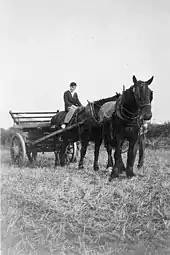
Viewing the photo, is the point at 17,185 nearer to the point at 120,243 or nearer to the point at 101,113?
the point at 101,113

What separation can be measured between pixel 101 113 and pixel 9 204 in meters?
3.03

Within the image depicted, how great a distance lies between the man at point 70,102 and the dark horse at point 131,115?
6.28 ft

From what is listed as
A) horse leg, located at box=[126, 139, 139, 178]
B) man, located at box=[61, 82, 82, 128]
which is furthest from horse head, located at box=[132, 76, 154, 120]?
man, located at box=[61, 82, 82, 128]

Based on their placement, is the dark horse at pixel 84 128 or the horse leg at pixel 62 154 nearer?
the dark horse at pixel 84 128

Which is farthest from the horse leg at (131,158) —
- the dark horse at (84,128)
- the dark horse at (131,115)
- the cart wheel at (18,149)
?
the cart wheel at (18,149)

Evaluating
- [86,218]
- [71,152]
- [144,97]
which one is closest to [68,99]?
[71,152]

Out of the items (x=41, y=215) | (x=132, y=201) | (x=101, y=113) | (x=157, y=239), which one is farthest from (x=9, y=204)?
(x=101, y=113)

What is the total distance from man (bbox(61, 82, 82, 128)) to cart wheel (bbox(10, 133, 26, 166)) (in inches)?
48.0

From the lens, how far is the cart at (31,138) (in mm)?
8652

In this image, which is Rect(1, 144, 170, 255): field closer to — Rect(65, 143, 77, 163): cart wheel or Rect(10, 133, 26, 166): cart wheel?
Rect(10, 133, 26, 166): cart wheel

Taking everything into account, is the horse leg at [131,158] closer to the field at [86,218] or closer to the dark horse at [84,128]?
the field at [86,218]

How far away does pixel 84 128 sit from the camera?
25.4 ft

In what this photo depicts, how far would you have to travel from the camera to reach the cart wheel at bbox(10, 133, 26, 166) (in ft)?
28.2

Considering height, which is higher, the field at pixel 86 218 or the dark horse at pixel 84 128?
the dark horse at pixel 84 128
